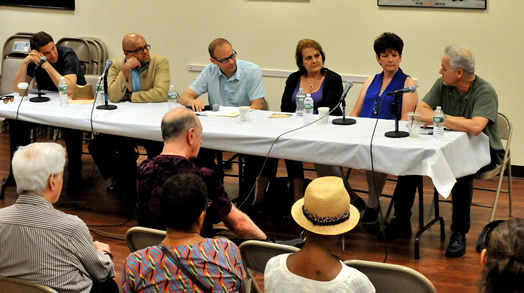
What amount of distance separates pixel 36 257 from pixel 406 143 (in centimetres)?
221

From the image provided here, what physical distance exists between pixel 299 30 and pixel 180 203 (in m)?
4.22

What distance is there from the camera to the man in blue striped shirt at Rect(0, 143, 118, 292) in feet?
8.52

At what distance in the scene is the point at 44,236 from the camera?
8.54ft

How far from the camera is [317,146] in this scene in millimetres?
4113

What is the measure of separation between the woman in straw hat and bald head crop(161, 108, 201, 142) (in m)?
1.10

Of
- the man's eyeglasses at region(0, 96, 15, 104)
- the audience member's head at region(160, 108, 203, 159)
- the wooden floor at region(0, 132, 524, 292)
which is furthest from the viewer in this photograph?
the man's eyeglasses at region(0, 96, 15, 104)

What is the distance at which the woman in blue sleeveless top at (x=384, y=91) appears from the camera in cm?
473

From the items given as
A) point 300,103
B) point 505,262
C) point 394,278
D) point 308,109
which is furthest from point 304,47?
point 505,262

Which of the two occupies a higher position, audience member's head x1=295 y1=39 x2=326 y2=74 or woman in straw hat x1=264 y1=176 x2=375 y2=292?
audience member's head x1=295 y1=39 x2=326 y2=74

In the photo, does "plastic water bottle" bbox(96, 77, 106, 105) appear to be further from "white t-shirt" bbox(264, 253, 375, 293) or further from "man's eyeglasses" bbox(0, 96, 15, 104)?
"white t-shirt" bbox(264, 253, 375, 293)

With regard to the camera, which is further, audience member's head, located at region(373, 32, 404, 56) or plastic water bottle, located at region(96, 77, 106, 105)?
plastic water bottle, located at region(96, 77, 106, 105)

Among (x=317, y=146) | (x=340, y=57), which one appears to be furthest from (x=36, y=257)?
(x=340, y=57)

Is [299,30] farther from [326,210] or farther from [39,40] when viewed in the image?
[326,210]

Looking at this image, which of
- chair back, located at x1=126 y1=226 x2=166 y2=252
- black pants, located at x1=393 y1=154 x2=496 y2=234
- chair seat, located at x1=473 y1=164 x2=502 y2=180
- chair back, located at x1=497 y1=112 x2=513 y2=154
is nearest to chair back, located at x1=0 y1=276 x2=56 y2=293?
chair back, located at x1=126 y1=226 x2=166 y2=252
